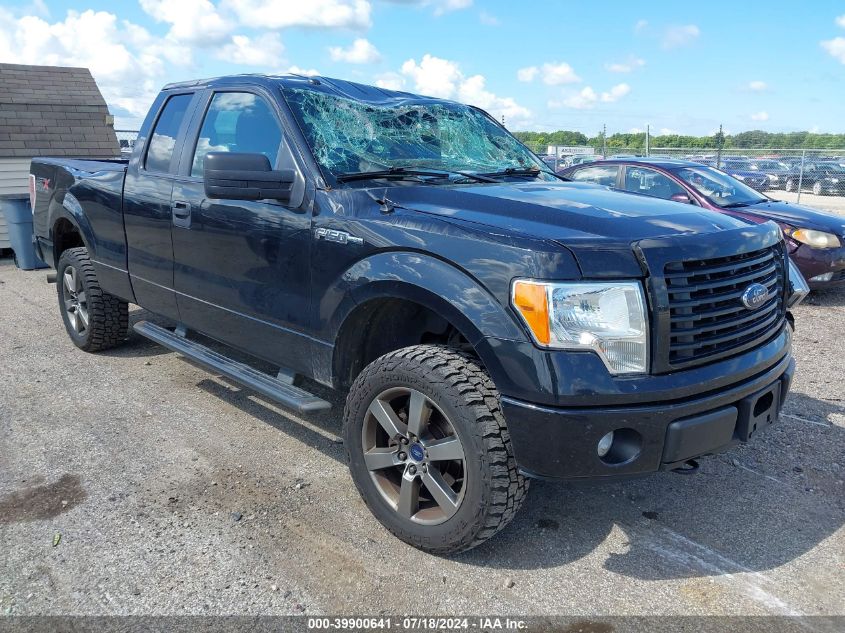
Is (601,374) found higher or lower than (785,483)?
higher

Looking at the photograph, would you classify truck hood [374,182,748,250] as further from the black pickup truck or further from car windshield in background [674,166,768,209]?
car windshield in background [674,166,768,209]

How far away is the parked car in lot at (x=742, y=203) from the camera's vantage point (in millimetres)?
7625

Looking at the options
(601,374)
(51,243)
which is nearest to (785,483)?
(601,374)

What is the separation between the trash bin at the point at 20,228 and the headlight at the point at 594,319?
9467mm

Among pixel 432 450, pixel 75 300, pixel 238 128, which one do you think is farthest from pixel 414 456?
pixel 75 300

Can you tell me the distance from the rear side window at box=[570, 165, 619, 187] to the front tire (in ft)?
20.6

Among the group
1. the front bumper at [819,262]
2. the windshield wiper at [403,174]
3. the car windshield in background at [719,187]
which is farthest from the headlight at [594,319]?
the front bumper at [819,262]

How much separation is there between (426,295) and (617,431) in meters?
0.89

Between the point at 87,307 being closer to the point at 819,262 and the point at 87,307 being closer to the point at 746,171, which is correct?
the point at 819,262

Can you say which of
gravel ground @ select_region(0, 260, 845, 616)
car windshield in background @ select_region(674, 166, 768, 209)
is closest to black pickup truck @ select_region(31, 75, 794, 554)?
gravel ground @ select_region(0, 260, 845, 616)

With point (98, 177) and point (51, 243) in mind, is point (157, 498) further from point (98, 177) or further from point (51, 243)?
point (51, 243)

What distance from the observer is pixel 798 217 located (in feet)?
26.0

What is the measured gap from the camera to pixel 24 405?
15.1 feet

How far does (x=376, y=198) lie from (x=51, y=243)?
13.2 ft
